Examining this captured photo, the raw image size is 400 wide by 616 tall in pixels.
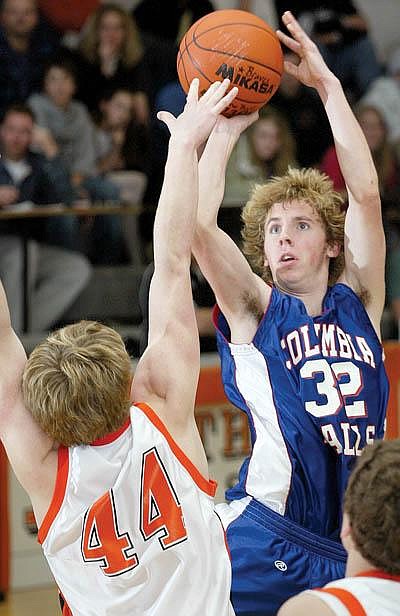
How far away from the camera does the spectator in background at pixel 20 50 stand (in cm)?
834

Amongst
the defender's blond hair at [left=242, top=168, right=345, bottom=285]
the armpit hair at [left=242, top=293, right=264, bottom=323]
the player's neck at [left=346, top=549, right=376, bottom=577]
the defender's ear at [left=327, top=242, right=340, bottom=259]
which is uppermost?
the defender's blond hair at [left=242, top=168, right=345, bottom=285]

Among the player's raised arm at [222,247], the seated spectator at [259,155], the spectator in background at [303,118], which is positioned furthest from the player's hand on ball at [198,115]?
the spectator in background at [303,118]

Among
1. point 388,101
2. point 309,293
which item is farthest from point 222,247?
point 388,101

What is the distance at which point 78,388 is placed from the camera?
A: 3074mm

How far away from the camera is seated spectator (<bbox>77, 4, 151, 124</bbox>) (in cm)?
875

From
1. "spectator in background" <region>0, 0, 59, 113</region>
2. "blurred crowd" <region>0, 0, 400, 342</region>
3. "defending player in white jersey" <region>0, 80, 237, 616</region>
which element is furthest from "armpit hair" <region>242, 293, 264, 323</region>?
"spectator in background" <region>0, 0, 59, 113</region>

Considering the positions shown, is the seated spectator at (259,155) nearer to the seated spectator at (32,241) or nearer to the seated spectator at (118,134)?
the seated spectator at (118,134)

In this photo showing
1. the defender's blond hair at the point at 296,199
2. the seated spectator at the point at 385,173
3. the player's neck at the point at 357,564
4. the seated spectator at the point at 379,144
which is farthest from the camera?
the seated spectator at the point at 379,144

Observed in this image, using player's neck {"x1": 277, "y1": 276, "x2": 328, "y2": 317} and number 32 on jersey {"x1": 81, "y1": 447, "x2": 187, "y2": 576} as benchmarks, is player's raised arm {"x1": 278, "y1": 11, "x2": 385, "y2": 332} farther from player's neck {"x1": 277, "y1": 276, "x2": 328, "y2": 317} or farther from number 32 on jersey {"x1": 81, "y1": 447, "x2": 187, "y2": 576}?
number 32 on jersey {"x1": 81, "y1": 447, "x2": 187, "y2": 576}

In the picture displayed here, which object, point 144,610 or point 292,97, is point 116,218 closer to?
point 292,97

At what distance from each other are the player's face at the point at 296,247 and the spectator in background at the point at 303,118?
550 cm

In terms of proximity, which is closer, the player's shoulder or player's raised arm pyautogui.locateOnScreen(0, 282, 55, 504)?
the player's shoulder

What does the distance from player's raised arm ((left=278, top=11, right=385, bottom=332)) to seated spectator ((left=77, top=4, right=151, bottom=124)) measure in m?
4.68

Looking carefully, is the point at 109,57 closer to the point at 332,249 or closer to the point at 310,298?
the point at 332,249
